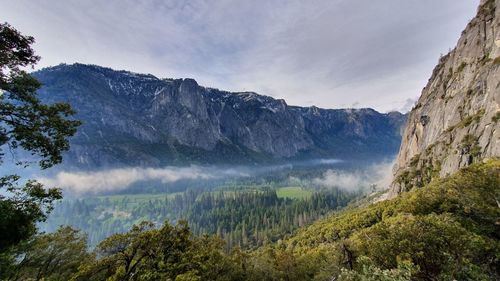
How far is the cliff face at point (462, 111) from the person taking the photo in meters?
77.1

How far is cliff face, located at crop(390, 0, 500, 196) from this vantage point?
3034 inches

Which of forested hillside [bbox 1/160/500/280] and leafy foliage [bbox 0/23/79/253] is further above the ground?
leafy foliage [bbox 0/23/79/253]

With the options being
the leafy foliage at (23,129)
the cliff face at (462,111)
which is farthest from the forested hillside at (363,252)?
the cliff face at (462,111)

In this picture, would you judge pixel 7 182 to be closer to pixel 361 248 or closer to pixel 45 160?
pixel 45 160

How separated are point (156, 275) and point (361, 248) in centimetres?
3308

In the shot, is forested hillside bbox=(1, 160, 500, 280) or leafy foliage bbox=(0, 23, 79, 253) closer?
leafy foliage bbox=(0, 23, 79, 253)

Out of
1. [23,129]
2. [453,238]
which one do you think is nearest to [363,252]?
[453,238]

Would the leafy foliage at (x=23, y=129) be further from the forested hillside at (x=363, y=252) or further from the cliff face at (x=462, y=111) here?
the cliff face at (x=462, y=111)

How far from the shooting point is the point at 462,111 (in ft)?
336

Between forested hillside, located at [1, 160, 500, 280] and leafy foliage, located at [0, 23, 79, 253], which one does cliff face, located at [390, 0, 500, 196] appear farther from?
leafy foliage, located at [0, 23, 79, 253]

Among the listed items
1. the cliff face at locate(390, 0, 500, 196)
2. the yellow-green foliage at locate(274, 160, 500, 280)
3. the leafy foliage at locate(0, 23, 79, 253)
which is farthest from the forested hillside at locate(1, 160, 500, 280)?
the cliff face at locate(390, 0, 500, 196)

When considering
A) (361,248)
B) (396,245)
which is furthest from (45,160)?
(361,248)

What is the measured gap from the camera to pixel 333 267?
40.7 m

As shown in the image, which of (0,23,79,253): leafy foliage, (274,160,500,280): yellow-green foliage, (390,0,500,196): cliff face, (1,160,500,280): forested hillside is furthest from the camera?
(390,0,500,196): cliff face
